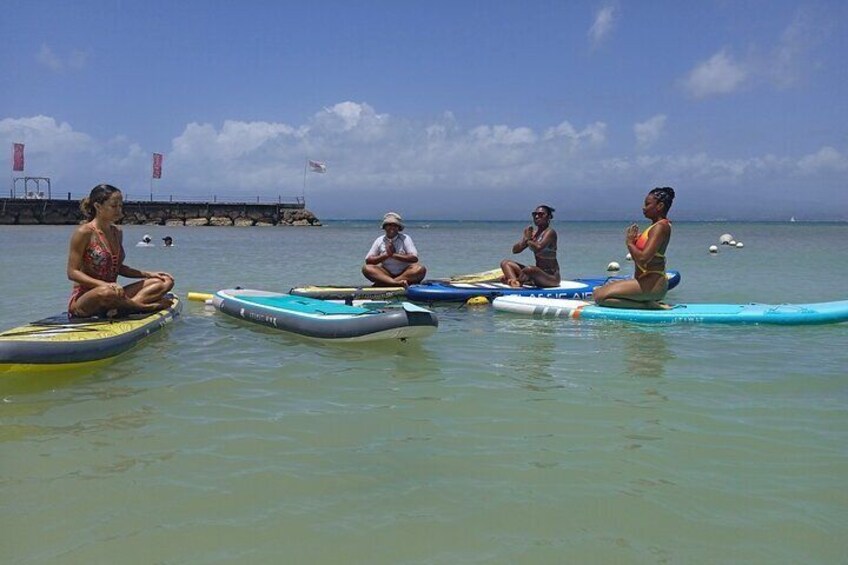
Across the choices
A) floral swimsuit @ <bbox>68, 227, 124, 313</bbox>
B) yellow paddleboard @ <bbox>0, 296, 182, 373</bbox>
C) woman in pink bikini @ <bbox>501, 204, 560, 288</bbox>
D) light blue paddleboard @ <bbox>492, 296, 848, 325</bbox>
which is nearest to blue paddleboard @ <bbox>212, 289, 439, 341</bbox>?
yellow paddleboard @ <bbox>0, 296, 182, 373</bbox>

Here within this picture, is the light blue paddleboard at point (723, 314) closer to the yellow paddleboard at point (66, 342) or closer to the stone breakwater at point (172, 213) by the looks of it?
the yellow paddleboard at point (66, 342)

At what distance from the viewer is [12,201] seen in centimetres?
5066

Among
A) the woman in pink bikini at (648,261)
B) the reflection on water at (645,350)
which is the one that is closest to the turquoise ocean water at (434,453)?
the reflection on water at (645,350)

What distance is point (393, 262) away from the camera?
11.0 metres

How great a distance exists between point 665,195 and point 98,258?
6.01 metres

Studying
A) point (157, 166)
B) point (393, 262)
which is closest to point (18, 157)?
point (157, 166)

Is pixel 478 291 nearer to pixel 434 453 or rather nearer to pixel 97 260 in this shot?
pixel 97 260

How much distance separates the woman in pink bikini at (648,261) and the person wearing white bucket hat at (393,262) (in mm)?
2965

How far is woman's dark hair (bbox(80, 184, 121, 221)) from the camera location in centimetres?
676

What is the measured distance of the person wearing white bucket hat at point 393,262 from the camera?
1086 cm

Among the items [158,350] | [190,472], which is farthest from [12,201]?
[190,472]

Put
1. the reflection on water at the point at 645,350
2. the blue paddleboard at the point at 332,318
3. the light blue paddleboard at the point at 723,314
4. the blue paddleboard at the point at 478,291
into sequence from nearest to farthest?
1. the reflection on water at the point at 645,350
2. the blue paddleboard at the point at 332,318
3. the light blue paddleboard at the point at 723,314
4. the blue paddleboard at the point at 478,291

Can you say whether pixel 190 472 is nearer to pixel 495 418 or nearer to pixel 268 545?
pixel 268 545

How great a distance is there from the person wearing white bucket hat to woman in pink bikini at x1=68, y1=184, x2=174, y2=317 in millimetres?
4257
